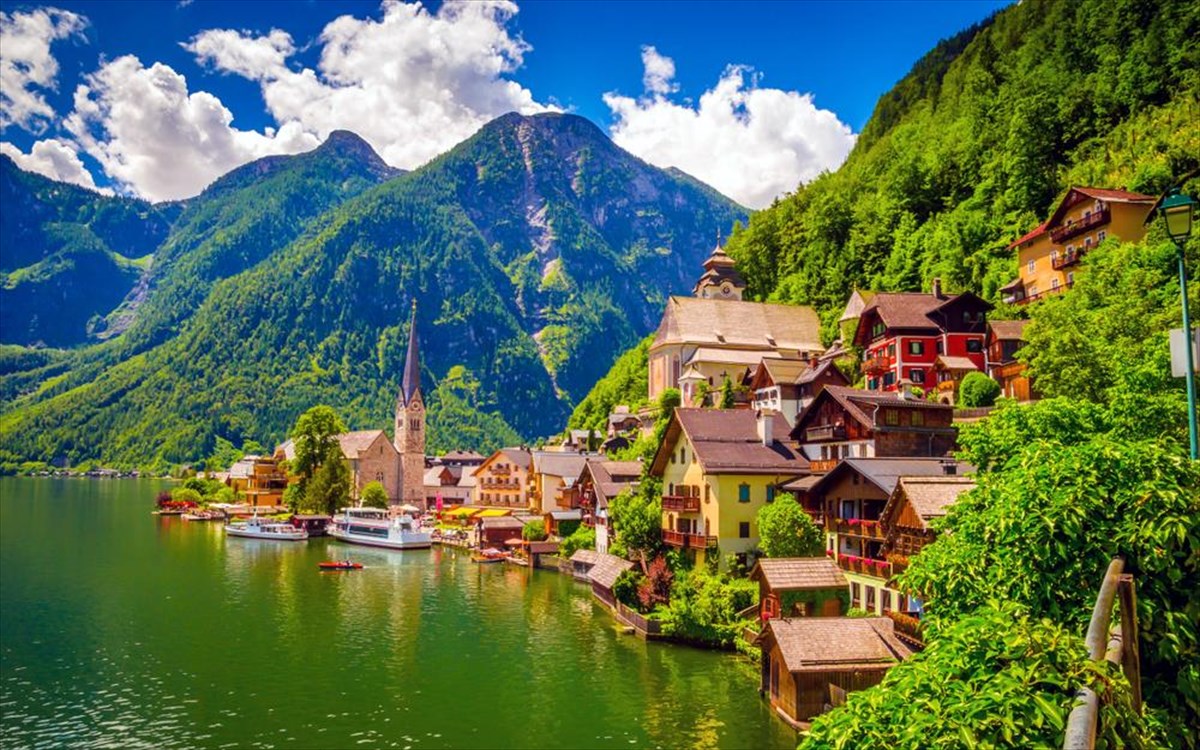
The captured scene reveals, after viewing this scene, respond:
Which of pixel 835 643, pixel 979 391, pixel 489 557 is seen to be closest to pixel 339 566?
pixel 489 557

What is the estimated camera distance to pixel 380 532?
346ft

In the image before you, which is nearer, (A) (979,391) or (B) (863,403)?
(B) (863,403)

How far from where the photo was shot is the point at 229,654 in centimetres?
4641

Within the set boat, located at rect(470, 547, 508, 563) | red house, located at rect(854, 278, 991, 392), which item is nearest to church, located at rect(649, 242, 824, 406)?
red house, located at rect(854, 278, 991, 392)

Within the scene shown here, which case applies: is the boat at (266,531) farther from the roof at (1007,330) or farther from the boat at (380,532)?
the roof at (1007,330)

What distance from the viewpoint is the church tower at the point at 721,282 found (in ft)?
411

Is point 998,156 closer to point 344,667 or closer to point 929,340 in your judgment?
point 929,340

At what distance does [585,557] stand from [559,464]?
3100 centimetres

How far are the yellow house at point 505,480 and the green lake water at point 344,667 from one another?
48.4 metres

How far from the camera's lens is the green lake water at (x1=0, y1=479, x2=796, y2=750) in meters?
33.3

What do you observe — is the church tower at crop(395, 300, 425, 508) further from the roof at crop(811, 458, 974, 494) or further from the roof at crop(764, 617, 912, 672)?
the roof at crop(764, 617, 912, 672)

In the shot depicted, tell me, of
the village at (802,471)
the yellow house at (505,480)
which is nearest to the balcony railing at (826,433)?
the village at (802,471)

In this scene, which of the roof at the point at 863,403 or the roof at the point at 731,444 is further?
the roof at the point at 731,444

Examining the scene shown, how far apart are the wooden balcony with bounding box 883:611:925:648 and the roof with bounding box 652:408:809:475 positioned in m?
17.3
